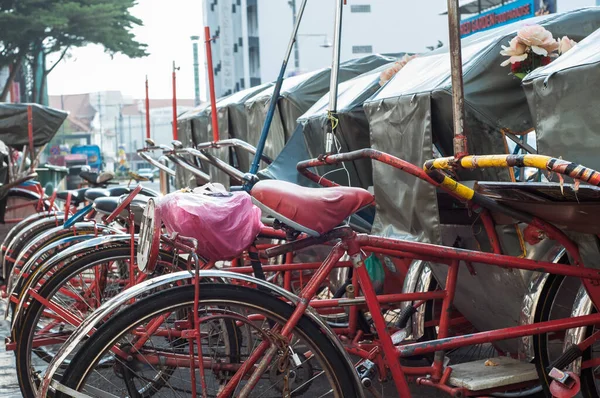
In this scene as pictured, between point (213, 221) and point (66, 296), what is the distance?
1.72 m

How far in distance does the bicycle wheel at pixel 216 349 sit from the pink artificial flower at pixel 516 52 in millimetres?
1908

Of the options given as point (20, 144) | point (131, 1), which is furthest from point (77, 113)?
point (20, 144)

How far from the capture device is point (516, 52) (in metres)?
4.40

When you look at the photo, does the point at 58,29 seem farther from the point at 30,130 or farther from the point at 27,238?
the point at 27,238

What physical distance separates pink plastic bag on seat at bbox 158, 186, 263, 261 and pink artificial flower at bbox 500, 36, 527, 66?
61.2 inches

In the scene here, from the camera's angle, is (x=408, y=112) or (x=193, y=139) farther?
(x=193, y=139)

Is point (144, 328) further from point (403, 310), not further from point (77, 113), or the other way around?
point (77, 113)

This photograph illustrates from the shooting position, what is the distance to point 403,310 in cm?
450

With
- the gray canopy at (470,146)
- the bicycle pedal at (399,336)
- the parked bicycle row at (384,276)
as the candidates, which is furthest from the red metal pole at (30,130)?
the bicycle pedal at (399,336)

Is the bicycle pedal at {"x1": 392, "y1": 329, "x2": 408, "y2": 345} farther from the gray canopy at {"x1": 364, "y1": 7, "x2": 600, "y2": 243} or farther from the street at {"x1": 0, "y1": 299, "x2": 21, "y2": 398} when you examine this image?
the street at {"x1": 0, "y1": 299, "x2": 21, "y2": 398}

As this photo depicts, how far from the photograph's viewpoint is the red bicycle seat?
334 centimetres

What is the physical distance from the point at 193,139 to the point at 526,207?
912 centimetres

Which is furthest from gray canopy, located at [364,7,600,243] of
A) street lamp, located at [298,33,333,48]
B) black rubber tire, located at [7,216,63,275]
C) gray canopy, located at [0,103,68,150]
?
street lamp, located at [298,33,333,48]

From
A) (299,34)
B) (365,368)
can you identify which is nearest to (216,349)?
(365,368)
